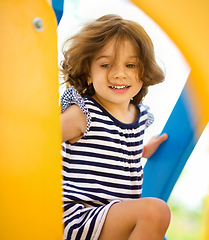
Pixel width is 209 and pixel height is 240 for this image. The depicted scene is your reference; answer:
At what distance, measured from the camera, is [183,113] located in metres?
0.99

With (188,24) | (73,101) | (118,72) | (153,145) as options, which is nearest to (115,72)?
(118,72)

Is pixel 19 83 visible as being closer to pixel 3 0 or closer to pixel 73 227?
pixel 3 0

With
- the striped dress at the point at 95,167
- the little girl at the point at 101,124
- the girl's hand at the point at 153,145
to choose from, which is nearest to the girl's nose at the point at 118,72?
the little girl at the point at 101,124

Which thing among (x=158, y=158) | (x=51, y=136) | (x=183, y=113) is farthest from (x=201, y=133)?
(x=51, y=136)

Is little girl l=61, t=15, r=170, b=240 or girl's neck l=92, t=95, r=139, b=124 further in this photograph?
girl's neck l=92, t=95, r=139, b=124

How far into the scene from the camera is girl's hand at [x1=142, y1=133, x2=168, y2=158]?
107 centimetres

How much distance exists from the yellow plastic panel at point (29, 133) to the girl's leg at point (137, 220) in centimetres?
26

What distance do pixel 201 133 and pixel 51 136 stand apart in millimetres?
644

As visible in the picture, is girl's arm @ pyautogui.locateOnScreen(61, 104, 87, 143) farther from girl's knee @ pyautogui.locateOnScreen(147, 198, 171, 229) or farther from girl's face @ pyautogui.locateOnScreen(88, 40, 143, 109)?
girl's knee @ pyautogui.locateOnScreen(147, 198, 171, 229)

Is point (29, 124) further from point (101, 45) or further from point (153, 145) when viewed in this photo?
point (153, 145)

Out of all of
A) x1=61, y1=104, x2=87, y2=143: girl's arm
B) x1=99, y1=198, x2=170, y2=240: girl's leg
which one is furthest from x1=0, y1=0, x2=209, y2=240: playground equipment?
x1=61, y1=104, x2=87, y2=143: girl's arm

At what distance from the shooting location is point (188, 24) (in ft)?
2.12

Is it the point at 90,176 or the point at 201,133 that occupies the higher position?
the point at 201,133

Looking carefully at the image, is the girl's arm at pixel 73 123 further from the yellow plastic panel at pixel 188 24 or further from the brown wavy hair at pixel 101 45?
the yellow plastic panel at pixel 188 24
